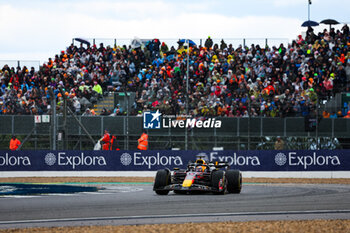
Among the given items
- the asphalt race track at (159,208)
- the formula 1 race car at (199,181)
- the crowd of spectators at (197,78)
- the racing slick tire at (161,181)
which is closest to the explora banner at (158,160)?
the crowd of spectators at (197,78)

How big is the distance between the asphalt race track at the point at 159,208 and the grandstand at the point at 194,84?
9.95 meters

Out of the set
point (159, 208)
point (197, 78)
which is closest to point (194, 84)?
point (197, 78)

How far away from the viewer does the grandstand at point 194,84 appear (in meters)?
26.1

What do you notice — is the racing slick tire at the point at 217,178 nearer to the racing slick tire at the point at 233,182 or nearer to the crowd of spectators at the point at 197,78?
the racing slick tire at the point at 233,182

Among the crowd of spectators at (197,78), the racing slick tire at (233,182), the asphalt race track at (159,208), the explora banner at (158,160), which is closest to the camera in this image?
the asphalt race track at (159,208)

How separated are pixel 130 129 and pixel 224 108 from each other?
13.9ft

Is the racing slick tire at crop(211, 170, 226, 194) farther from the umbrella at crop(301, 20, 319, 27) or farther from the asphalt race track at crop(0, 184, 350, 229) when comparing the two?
the umbrella at crop(301, 20, 319, 27)

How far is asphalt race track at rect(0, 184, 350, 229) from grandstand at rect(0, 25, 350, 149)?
995 centimetres

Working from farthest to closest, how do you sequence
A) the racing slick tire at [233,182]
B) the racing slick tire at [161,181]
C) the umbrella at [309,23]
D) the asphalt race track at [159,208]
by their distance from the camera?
the umbrella at [309,23] → the racing slick tire at [233,182] → the racing slick tire at [161,181] → the asphalt race track at [159,208]

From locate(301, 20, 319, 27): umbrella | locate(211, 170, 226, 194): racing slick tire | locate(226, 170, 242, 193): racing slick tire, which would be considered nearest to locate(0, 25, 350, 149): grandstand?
locate(301, 20, 319, 27): umbrella

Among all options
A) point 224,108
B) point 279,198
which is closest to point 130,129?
point 224,108

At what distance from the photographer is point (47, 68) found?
34812 mm

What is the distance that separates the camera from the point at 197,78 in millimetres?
31516

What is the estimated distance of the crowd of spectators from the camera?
2680 centimetres
